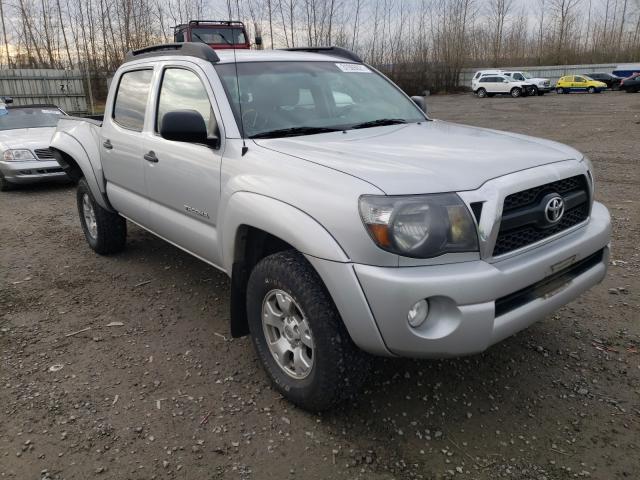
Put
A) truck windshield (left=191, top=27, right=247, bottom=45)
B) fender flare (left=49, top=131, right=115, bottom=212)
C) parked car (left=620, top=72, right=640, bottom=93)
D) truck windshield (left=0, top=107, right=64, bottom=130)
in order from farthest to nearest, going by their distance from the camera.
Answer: parked car (left=620, top=72, right=640, bottom=93), truck windshield (left=191, top=27, right=247, bottom=45), truck windshield (left=0, top=107, right=64, bottom=130), fender flare (left=49, top=131, right=115, bottom=212)

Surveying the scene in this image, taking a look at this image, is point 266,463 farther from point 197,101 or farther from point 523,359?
point 197,101

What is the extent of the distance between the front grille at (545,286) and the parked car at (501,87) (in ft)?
122

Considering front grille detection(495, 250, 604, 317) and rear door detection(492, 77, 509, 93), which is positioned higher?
front grille detection(495, 250, 604, 317)

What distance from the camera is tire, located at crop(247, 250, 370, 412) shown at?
2508 millimetres

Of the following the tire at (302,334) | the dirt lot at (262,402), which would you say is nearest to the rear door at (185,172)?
the tire at (302,334)

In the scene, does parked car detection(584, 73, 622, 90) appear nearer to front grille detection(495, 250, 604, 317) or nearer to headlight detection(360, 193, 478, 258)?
front grille detection(495, 250, 604, 317)

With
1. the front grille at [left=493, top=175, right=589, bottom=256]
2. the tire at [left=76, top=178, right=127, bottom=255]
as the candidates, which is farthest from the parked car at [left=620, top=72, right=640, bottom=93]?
the front grille at [left=493, top=175, right=589, bottom=256]

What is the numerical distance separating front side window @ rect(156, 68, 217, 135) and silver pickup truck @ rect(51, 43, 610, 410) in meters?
0.02

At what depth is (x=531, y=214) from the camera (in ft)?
8.25

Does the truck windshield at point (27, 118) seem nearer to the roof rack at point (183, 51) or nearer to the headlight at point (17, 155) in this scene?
the headlight at point (17, 155)

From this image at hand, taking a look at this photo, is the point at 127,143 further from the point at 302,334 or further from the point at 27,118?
the point at 27,118

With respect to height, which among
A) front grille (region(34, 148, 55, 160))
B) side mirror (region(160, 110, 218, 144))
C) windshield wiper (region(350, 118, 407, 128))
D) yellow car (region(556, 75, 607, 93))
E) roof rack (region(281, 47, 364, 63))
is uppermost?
roof rack (region(281, 47, 364, 63))

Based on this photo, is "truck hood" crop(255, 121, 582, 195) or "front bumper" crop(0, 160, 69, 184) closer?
"truck hood" crop(255, 121, 582, 195)

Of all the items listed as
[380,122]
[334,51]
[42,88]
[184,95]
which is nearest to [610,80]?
[42,88]
